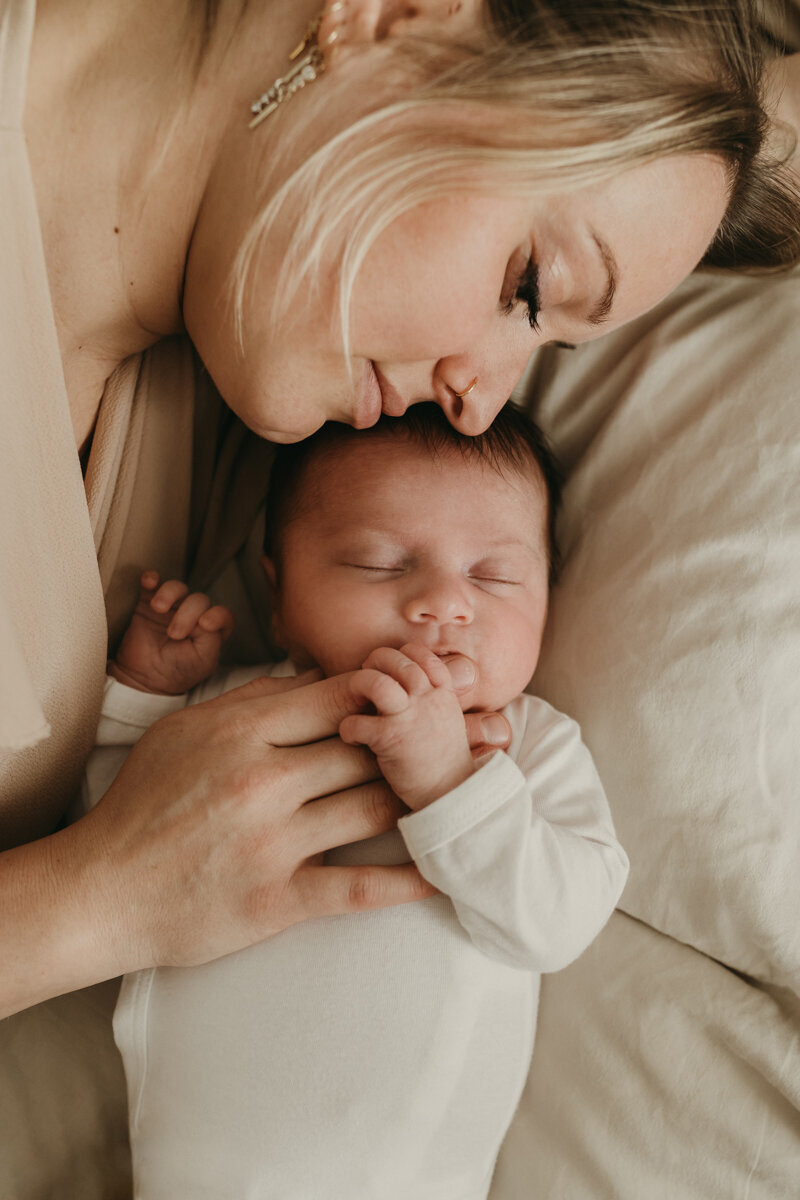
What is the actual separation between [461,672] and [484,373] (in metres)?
0.37

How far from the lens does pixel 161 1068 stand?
1150 millimetres

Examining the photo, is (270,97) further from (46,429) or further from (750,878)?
(750,878)

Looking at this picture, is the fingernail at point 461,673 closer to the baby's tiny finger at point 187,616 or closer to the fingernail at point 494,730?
the fingernail at point 494,730

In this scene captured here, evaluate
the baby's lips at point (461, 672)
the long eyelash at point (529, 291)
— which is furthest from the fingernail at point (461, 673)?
the long eyelash at point (529, 291)

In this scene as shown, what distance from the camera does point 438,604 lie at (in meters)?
1.17

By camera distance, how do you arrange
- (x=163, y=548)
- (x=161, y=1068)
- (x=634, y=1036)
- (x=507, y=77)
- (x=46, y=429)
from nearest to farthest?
(x=507, y=77) → (x=46, y=429) → (x=161, y=1068) → (x=634, y=1036) → (x=163, y=548)

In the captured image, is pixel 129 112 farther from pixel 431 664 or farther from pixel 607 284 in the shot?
pixel 431 664

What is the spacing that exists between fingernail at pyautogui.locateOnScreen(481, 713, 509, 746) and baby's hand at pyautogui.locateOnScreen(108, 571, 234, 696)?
0.47 m

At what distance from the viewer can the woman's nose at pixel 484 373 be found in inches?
42.2

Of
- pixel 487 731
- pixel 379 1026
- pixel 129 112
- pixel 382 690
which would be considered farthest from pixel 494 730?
pixel 129 112

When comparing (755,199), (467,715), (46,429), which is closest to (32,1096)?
(467,715)

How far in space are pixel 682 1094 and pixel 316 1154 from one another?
1.60 feet

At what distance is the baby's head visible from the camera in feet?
3.99

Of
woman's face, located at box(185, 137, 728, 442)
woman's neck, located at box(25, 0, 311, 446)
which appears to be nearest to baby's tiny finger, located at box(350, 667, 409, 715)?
woman's face, located at box(185, 137, 728, 442)
